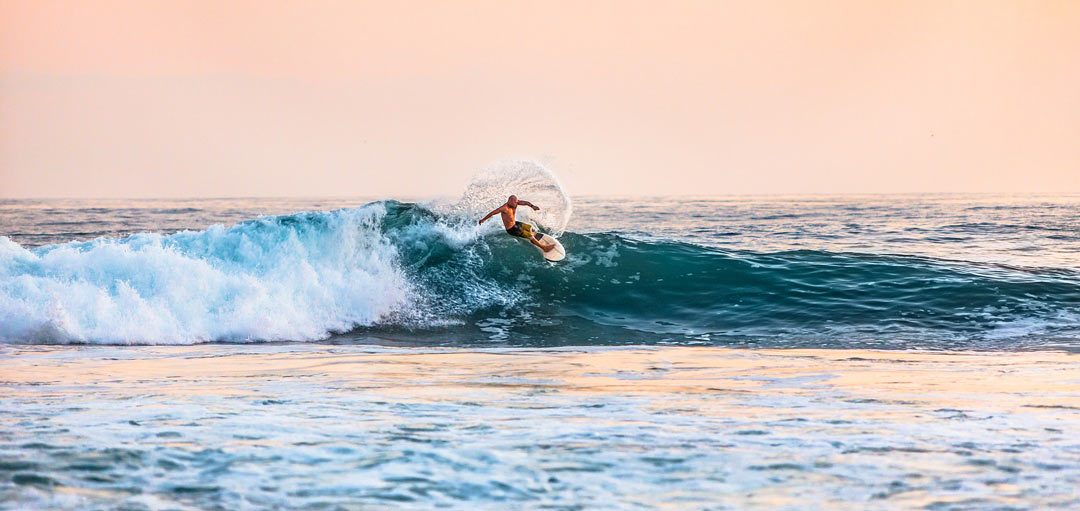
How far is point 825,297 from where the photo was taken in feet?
52.3

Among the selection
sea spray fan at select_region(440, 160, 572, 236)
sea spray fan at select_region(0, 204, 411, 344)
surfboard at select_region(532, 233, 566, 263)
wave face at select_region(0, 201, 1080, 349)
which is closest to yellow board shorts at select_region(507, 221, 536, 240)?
wave face at select_region(0, 201, 1080, 349)

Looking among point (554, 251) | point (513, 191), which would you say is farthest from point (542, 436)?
point (513, 191)

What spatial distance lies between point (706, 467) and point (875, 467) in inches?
43.4

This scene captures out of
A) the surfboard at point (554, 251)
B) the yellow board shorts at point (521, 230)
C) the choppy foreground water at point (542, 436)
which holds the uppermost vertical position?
the yellow board shorts at point (521, 230)

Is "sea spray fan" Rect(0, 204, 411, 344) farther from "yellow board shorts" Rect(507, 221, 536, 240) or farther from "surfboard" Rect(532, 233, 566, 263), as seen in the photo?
"surfboard" Rect(532, 233, 566, 263)

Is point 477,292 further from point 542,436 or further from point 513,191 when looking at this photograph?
point 542,436

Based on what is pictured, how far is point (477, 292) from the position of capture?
16531 mm

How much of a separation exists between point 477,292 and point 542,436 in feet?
33.0

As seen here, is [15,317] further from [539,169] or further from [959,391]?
[959,391]

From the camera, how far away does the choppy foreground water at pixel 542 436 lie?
209 inches

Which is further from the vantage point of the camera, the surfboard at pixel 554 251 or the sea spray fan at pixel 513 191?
the sea spray fan at pixel 513 191

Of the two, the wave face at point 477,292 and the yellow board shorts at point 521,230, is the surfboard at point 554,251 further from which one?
the yellow board shorts at point 521,230

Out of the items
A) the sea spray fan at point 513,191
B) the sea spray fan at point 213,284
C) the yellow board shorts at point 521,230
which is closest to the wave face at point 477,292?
the sea spray fan at point 213,284

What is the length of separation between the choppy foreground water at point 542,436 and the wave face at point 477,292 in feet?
9.32
